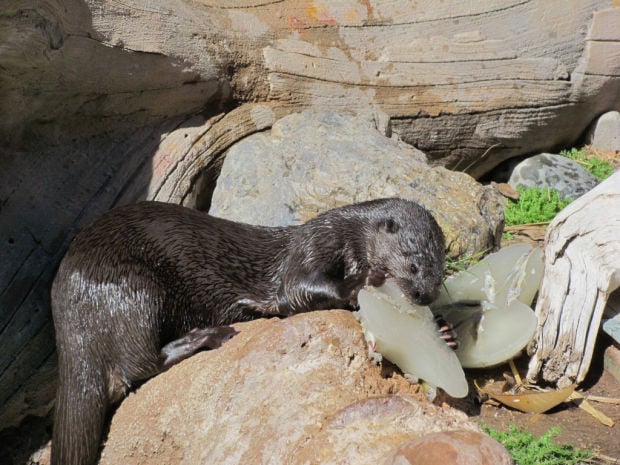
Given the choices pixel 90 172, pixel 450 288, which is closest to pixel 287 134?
pixel 90 172

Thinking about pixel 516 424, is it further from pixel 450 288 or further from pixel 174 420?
pixel 174 420

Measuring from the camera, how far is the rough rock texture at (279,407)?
197cm

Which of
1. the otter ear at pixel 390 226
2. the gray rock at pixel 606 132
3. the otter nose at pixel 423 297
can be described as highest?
the gray rock at pixel 606 132

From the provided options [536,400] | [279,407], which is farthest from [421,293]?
[279,407]

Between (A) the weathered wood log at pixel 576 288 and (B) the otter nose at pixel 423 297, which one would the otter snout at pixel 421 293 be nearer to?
(B) the otter nose at pixel 423 297

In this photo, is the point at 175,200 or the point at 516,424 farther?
the point at 175,200

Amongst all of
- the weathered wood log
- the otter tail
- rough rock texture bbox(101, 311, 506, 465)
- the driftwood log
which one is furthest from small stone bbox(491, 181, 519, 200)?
the otter tail

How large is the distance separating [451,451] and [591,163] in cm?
344

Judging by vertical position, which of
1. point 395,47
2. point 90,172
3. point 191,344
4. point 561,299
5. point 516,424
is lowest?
point 516,424

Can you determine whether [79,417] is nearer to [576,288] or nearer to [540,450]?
[540,450]

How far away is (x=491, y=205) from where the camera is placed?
11.6ft

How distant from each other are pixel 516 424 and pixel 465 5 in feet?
7.81

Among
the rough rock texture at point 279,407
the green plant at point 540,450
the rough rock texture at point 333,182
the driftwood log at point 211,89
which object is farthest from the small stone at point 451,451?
the driftwood log at point 211,89

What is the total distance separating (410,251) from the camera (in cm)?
277
